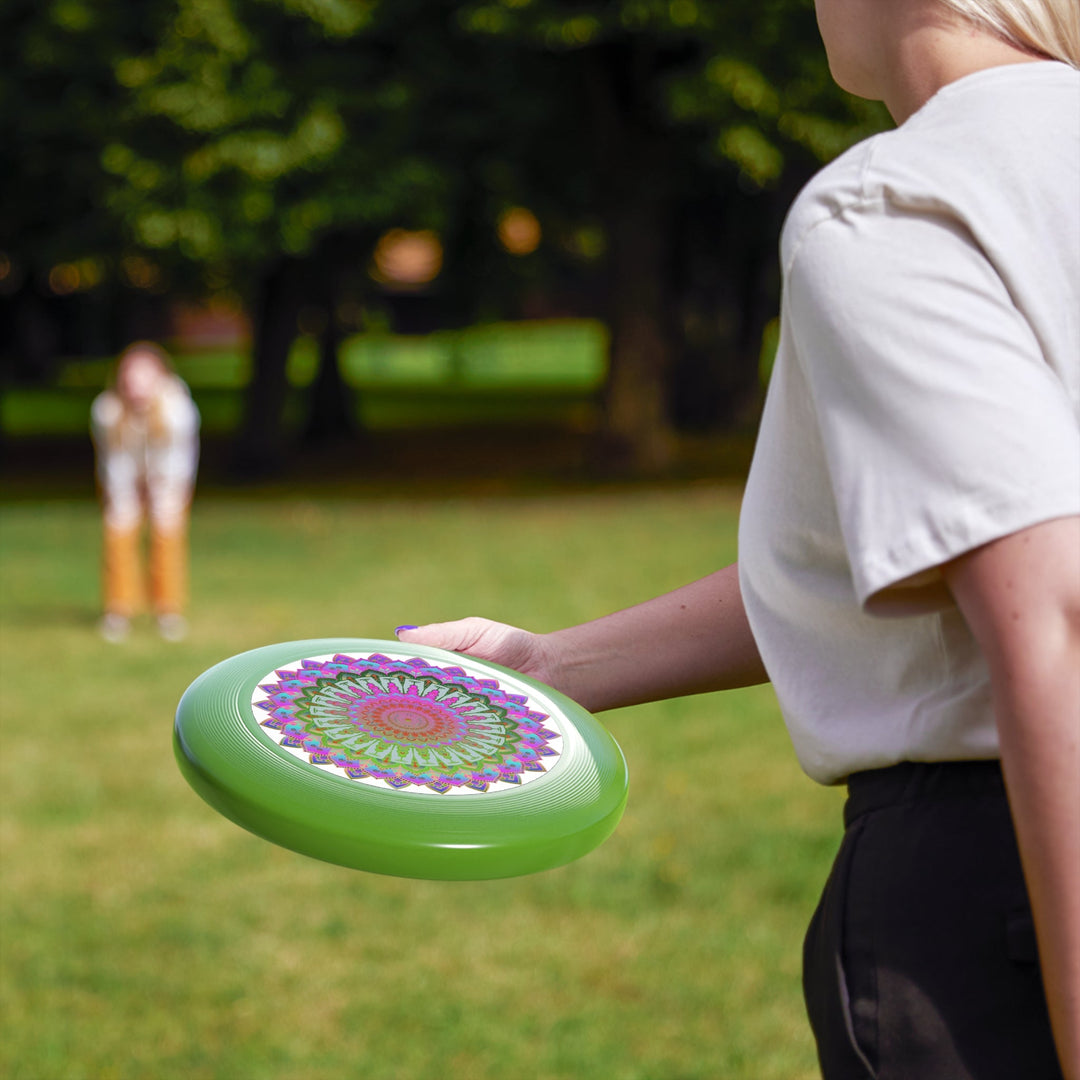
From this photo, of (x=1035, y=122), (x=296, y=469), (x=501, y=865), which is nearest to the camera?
(x=1035, y=122)

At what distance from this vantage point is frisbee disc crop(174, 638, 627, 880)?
1.41 metres

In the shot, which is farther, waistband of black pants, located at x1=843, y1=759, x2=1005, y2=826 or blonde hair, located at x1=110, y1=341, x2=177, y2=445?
blonde hair, located at x1=110, y1=341, x2=177, y2=445

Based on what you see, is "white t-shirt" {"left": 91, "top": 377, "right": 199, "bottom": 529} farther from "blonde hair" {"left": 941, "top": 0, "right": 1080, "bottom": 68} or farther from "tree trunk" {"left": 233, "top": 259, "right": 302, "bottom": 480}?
"tree trunk" {"left": 233, "top": 259, "right": 302, "bottom": 480}

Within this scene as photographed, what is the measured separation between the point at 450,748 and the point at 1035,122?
2.85ft

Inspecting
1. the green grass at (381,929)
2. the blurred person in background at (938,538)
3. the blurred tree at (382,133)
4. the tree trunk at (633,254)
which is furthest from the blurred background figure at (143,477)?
the tree trunk at (633,254)

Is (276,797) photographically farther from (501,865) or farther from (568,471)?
(568,471)

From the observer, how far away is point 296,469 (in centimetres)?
2214

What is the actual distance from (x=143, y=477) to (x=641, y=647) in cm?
850

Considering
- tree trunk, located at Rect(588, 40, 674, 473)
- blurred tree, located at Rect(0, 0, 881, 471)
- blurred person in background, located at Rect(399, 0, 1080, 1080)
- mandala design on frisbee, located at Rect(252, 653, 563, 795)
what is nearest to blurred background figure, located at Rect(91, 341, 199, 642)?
blurred tree, located at Rect(0, 0, 881, 471)

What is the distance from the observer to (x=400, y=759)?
155cm

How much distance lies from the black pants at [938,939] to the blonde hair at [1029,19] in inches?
24.0

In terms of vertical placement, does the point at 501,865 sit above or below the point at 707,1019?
above

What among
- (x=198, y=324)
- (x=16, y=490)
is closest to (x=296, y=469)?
(x=16, y=490)

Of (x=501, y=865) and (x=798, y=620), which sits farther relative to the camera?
(x=501, y=865)
